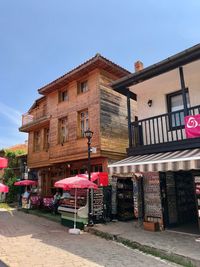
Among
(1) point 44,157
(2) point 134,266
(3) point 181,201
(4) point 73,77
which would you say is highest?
(4) point 73,77

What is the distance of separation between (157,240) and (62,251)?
3286mm

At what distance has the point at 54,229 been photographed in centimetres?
1201

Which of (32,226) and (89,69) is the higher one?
(89,69)

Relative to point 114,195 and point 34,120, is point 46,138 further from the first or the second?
point 114,195

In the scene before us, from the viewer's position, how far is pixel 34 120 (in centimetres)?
2142

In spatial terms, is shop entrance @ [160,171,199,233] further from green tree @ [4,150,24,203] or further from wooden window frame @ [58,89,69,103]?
green tree @ [4,150,24,203]

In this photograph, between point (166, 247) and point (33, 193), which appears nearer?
point (166, 247)

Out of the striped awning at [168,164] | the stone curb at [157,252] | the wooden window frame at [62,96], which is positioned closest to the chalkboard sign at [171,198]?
the striped awning at [168,164]

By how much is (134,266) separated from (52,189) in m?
14.6

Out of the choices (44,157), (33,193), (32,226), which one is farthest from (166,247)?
(33,193)

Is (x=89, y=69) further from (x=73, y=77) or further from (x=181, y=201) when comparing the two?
(x=181, y=201)

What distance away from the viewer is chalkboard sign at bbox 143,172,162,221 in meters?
10.6

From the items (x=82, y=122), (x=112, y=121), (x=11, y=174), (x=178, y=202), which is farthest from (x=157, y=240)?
(x=11, y=174)

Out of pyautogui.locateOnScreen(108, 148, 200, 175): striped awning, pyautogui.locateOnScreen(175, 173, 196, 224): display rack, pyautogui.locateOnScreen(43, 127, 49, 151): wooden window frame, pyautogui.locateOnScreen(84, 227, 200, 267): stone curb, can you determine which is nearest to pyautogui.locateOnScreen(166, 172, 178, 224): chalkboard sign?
pyautogui.locateOnScreen(175, 173, 196, 224): display rack
